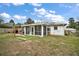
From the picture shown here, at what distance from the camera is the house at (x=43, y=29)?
8523 millimetres

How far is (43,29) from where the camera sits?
854 centimetres

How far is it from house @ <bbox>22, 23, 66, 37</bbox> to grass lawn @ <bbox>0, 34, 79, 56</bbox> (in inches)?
2.8

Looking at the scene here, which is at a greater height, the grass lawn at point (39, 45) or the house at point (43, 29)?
the house at point (43, 29)

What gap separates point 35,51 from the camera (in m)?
8.47

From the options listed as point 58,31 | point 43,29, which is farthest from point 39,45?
point 58,31

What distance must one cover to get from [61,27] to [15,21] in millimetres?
746

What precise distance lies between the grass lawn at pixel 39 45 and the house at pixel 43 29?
71 mm

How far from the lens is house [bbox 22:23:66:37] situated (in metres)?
8.52

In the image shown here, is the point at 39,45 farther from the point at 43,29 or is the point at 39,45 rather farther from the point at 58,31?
the point at 58,31

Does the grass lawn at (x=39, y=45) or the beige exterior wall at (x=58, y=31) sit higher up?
the beige exterior wall at (x=58, y=31)

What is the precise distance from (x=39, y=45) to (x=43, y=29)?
27 centimetres

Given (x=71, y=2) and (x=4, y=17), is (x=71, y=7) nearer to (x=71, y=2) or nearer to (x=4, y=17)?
(x=71, y=2)

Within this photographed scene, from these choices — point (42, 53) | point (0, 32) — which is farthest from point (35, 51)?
point (0, 32)

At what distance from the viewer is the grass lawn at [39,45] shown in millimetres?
8469
